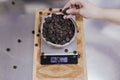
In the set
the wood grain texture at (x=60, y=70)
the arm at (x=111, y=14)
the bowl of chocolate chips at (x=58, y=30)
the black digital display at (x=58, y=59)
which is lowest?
the wood grain texture at (x=60, y=70)

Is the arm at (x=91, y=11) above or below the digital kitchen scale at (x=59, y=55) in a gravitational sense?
above

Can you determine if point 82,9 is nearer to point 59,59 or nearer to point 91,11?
point 91,11

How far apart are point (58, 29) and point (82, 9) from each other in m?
0.10

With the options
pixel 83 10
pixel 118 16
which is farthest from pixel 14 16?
pixel 118 16

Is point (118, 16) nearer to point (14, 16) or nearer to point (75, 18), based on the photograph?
point (75, 18)

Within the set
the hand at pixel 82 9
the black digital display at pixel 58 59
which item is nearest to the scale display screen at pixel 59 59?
the black digital display at pixel 58 59

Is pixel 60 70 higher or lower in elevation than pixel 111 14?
lower

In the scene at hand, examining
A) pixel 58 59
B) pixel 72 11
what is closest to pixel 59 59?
pixel 58 59

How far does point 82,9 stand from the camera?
77 centimetres

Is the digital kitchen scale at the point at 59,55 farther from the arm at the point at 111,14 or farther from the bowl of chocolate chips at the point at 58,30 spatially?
the arm at the point at 111,14

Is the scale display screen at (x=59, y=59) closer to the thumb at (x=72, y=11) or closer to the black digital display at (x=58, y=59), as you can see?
the black digital display at (x=58, y=59)

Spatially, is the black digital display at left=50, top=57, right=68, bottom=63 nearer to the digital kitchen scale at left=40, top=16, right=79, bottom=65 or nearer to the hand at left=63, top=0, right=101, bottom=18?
the digital kitchen scale at left=40, top=16, right=79, bottom=65

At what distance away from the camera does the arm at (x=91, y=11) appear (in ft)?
2.49

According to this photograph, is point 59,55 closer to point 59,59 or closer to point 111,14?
point 59,59
